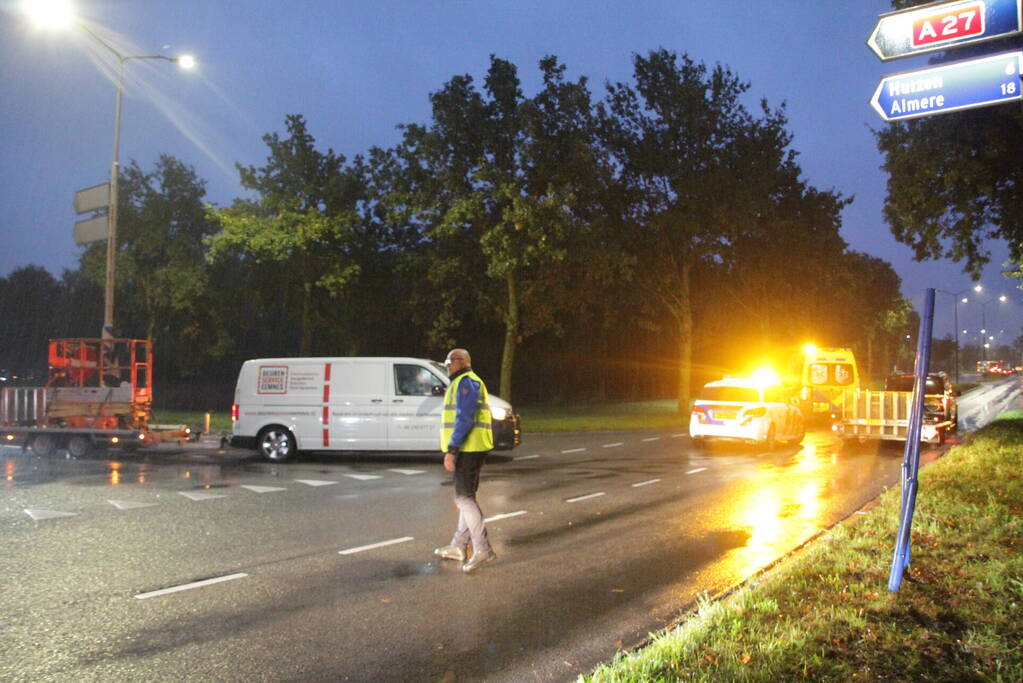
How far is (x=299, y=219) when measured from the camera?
26.4 m

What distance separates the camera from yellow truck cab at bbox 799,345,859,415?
1055 inches

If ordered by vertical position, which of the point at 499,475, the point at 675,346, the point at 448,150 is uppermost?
the point at 448,150

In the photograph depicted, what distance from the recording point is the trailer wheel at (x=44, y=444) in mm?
16141

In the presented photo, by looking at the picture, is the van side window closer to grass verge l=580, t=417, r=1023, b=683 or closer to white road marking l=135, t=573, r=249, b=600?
white road marking l=135, t=573, r=249, b=600

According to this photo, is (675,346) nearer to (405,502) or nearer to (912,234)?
(912,234)

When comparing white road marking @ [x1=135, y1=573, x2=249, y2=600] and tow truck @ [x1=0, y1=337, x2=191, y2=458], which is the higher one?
tow truck @ [x1=0, y1=337, x2=191, y2=458]

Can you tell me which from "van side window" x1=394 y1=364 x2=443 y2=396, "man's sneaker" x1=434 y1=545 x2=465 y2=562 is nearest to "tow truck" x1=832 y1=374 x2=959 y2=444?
"van side window" x1=394 y1=364 x2=443 y2=396

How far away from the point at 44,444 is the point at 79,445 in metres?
0.80

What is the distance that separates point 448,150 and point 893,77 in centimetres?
2142

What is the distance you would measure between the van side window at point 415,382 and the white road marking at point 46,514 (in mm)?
6463

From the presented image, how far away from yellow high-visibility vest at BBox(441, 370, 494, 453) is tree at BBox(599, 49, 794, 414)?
22.8 m

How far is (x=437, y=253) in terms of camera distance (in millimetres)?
29203

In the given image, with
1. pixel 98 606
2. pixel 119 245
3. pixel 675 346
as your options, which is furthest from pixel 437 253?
pixel 675 346

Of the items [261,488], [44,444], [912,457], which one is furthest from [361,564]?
[44,444]
